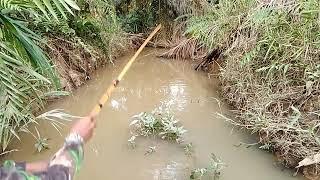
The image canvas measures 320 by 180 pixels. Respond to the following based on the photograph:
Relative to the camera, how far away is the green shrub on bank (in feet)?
10.3

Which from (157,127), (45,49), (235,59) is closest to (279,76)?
(235,59)

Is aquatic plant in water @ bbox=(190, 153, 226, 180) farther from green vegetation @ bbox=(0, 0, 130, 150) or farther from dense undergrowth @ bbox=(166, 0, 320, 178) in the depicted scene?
green vegetation @ bbox=(0, 0, 130, 150)

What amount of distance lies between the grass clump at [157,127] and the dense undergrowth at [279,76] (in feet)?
1.74

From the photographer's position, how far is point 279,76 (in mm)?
3609

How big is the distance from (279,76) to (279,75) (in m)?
0.01

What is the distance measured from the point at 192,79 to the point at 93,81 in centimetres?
121

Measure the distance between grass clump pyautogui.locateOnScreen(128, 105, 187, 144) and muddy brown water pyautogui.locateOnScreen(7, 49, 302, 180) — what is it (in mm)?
Answer: 68

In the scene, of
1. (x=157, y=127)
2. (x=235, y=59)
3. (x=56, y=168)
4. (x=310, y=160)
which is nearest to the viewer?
(x=56, y=168)

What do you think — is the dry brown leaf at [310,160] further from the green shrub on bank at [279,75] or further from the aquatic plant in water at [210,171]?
the aquatic plant in water at [210,171]

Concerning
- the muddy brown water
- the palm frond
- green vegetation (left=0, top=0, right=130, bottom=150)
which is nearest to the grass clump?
the muddy brown water

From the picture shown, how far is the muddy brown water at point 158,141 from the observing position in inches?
122

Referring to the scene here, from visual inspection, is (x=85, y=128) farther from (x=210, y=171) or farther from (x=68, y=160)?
(x=210, y=171)

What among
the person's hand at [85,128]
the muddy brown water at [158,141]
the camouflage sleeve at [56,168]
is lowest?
the muddy brown water at [158,141]

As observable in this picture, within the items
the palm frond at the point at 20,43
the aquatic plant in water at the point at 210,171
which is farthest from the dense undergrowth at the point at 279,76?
the palm frond at the point at 20,43
